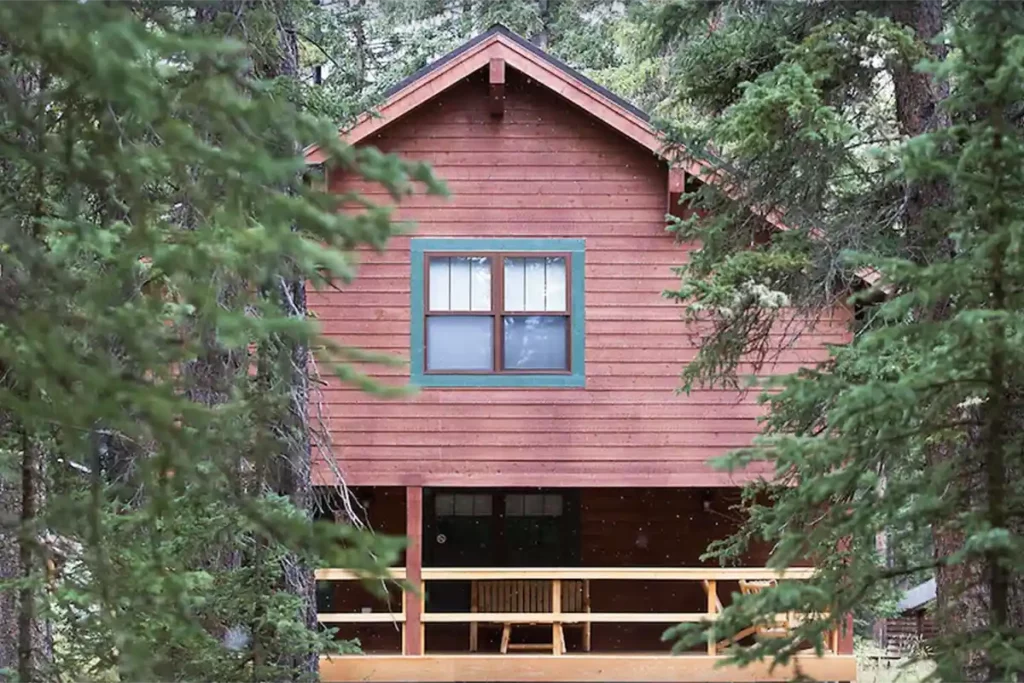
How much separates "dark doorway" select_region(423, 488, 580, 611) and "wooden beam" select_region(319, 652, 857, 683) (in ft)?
9.49

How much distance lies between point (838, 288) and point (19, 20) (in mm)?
10441

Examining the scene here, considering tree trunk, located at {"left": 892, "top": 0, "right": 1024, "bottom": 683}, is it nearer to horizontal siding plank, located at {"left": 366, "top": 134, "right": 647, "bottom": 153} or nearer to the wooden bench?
horizontal siding plank, located at {"left": 366, "top": 134, "right": 647, "bottom": 153}

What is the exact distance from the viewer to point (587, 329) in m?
13.2

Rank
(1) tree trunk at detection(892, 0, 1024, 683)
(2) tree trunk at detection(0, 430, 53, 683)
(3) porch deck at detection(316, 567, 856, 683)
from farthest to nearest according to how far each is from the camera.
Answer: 1. (3) porch deck at detection(316, 567, 856, 683)
2. (1) tree trunk at detection(892, 0, 1024, 683)
3. (2) tree trunk at detection(0, 430, 53, 683)

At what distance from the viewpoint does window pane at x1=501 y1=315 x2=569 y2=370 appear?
13.3m

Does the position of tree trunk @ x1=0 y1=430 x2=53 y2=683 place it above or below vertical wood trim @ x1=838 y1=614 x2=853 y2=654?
above

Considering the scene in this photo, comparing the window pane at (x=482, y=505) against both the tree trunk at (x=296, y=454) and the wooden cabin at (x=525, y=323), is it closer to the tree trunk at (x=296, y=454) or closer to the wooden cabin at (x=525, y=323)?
the wooden cabin at (x=525, y=323)

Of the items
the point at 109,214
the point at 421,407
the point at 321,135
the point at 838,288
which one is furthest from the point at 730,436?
the point at 321,135

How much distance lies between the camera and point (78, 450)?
3.70 meters

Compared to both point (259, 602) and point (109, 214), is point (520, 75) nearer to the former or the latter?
point (109, 214)

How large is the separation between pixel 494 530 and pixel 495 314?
3.79 metres

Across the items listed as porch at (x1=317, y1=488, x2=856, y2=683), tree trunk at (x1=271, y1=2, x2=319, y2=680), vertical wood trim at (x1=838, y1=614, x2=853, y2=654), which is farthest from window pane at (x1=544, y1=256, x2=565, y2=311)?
vertical wood trim at (x1=838, y1=614, x2=853, y2=654)

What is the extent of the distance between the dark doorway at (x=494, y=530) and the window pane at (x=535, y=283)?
11.0 ft

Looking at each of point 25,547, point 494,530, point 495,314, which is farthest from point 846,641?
point 25,547
